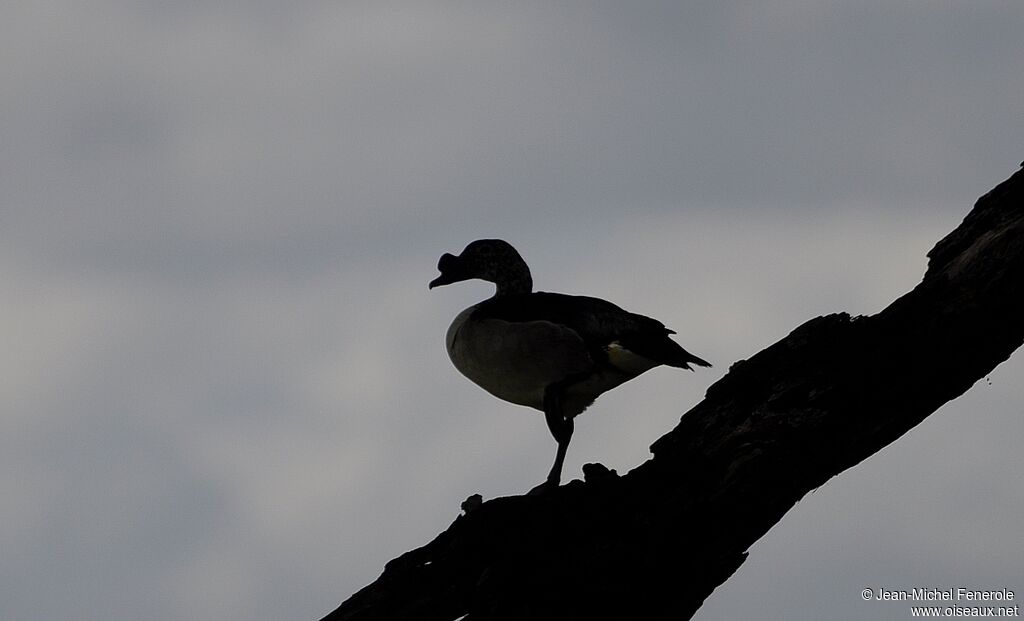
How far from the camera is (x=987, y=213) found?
4.33 metres

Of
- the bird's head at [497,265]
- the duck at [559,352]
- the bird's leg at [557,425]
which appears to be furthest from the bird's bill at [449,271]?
the bird's leg at [557,425]

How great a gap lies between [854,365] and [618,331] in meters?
4.18

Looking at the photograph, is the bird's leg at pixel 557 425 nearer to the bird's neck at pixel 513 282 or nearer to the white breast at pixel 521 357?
the white breast at pixel 521 357

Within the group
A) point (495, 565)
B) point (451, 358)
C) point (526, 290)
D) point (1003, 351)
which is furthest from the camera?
point (526, 290)

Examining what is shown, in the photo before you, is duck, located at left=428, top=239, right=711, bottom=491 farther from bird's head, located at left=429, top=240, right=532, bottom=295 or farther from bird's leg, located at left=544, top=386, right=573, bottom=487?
bird's head, located at left=429, top=240, right=532, bottom=295

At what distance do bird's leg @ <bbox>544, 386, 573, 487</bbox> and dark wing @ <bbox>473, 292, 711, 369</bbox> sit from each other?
0.39 meters

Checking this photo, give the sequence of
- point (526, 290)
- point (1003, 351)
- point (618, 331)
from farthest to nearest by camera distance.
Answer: point (526, 290) → point (618, 331) → point (1003, 351)

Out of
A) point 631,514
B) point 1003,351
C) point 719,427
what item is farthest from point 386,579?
point 1003,351

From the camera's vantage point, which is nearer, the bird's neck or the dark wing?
the dark wing

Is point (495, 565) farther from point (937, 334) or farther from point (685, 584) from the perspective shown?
point (937, 334)

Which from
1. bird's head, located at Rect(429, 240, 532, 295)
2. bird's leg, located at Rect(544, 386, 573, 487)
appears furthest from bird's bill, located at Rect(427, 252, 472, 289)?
bird's leg, located at Rect(544, 386, 573, 487)

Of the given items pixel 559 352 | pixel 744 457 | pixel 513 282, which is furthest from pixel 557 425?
pixel 744 457

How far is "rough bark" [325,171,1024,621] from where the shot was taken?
4.14m

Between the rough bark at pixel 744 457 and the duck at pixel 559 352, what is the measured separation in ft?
11.9
